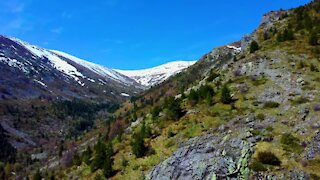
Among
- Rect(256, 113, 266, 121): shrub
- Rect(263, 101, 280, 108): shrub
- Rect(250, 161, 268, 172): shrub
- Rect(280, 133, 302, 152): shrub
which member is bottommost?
Rect(250, 161, 268, 172): shrub

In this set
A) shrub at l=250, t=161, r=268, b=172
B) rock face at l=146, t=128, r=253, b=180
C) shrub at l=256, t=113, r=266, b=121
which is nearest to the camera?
shrub at l=250, t=161, r=268, b=172

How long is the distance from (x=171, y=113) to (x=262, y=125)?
55.8 ft

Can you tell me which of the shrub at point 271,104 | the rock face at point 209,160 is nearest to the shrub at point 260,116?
the shrub at point 271,104

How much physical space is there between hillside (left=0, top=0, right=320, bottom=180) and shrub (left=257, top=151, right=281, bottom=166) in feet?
0.29

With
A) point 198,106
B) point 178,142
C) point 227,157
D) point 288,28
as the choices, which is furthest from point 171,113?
point 288,28

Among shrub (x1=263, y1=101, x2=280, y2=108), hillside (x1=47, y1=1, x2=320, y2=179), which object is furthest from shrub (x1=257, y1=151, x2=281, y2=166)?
shrub (x1=263, y1=101, x2=280, y2=108)

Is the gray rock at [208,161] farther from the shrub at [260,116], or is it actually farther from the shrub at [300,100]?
the shrub at [300,100]

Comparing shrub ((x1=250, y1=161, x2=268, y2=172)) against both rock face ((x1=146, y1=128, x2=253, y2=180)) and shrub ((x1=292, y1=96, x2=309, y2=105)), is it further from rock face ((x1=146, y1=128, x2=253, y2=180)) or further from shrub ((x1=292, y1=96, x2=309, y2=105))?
shrub ((x1=292, y1=96, x2=309, y2=105))

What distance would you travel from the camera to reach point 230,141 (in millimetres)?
38562

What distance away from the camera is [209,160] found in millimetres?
36844

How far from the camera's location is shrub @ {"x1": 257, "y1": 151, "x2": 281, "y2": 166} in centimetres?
3403

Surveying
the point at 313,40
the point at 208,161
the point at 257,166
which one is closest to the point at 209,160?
the point at 208,161

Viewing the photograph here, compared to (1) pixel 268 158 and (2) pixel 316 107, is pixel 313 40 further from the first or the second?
(1) pixel 268 158

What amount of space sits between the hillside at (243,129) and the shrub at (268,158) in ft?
0.29
